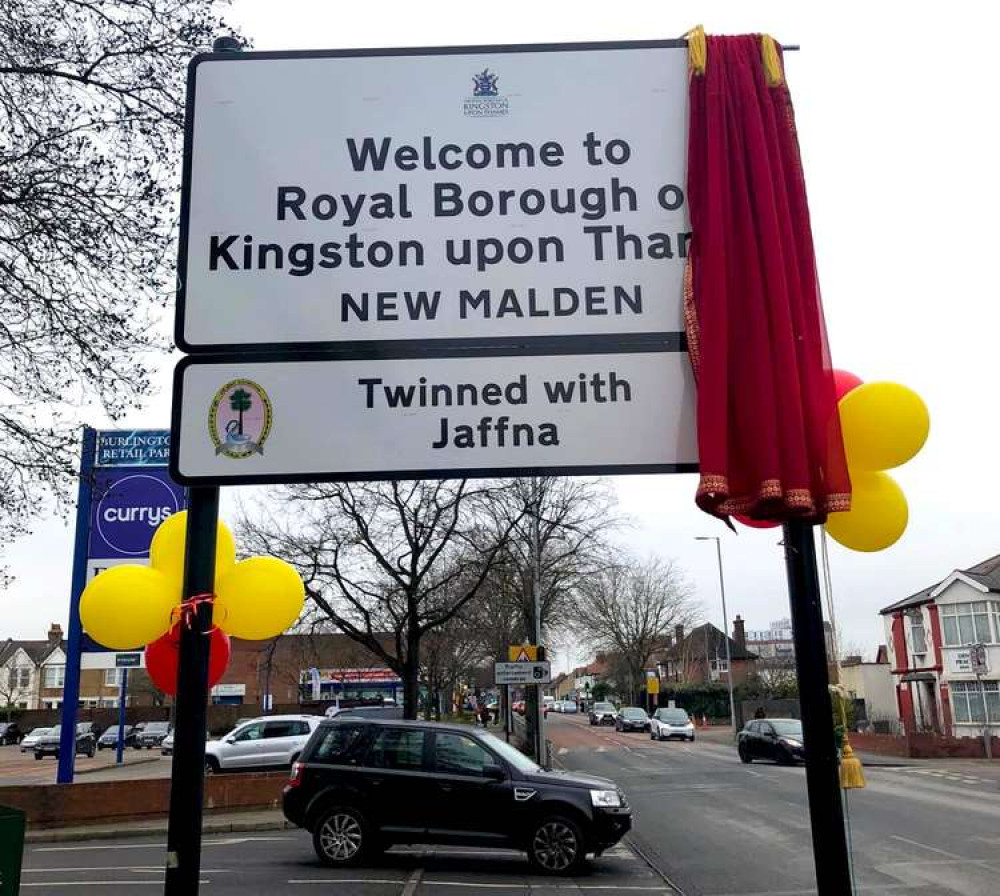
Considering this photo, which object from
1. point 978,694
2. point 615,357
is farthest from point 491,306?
point 978,694

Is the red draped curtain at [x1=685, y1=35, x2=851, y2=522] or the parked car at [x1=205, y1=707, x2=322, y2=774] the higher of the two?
the red draped curtain at [x1=685, y1=35, x2=851, y2=522]

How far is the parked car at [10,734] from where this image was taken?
2411 inches

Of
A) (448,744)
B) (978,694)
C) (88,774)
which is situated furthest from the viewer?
(978,694)

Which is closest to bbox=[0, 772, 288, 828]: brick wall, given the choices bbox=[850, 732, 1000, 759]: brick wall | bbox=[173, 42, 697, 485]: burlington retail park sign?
bbox=[173, 42, 697, 485]: burlington retail park sign

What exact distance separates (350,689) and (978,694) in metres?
53.0

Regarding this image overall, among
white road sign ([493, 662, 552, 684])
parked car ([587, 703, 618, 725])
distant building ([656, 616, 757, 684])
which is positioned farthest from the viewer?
distant building ([656, 616, 757, 684])

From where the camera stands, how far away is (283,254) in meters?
3.48

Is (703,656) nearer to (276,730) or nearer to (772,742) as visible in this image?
(772,742)

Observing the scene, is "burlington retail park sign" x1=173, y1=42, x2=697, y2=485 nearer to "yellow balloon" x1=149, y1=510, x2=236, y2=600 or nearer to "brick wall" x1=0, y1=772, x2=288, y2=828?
"yellow balloon" x1=149, y1=510, x2=236, y2=600

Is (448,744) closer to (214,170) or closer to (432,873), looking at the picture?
(432,873)

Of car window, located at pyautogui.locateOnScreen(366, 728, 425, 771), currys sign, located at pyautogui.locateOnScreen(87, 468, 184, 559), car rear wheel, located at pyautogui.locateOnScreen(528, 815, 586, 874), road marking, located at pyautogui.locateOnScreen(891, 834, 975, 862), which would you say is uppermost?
currys sign, located at pyautogui.locateOnScreen(87, 468, 184, 559)

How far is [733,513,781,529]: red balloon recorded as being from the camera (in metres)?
→ 3.18

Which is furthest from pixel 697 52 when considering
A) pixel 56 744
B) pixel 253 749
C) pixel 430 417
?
pixel 56 744

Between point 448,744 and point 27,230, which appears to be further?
point 448,744
